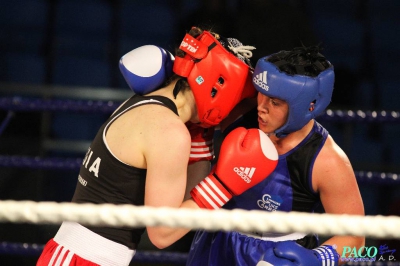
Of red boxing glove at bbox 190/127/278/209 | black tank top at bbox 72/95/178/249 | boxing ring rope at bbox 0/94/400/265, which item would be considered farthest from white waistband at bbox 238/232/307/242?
boxing ring rope at bbox 0/94/400/265

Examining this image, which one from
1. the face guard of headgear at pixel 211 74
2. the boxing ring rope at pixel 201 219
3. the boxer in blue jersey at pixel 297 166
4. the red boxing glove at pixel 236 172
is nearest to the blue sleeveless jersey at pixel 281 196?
the boxer in blue jersey at pixel 297 166

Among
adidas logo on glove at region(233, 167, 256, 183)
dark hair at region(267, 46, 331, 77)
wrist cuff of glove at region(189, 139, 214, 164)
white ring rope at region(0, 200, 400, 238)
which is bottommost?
wrist cuff of glove at region(189, 139, 214, 164)

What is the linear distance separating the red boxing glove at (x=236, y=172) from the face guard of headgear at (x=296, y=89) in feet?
0.50

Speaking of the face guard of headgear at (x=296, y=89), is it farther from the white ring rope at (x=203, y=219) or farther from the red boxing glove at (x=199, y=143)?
the white ring rope at (x=203, y=219)

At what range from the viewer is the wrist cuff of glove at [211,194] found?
5.85ft

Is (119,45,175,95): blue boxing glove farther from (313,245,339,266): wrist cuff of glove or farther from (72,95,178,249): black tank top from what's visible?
(313,245,339,266): wrist cuff of glove

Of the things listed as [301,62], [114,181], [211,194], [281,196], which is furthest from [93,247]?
[301,62]

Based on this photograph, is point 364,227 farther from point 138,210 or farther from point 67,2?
point 67,2

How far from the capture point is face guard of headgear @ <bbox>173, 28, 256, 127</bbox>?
1.93 metres

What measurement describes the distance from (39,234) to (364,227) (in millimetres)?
2559

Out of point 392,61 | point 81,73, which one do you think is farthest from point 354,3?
point 81,73

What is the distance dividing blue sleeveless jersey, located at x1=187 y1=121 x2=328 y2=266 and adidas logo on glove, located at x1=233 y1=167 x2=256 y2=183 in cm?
20

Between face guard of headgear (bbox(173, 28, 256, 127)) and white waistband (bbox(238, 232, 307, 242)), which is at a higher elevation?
face guard of headgear (bbox(173, 28, 256, 127))

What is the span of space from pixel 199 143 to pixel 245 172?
0.39m
